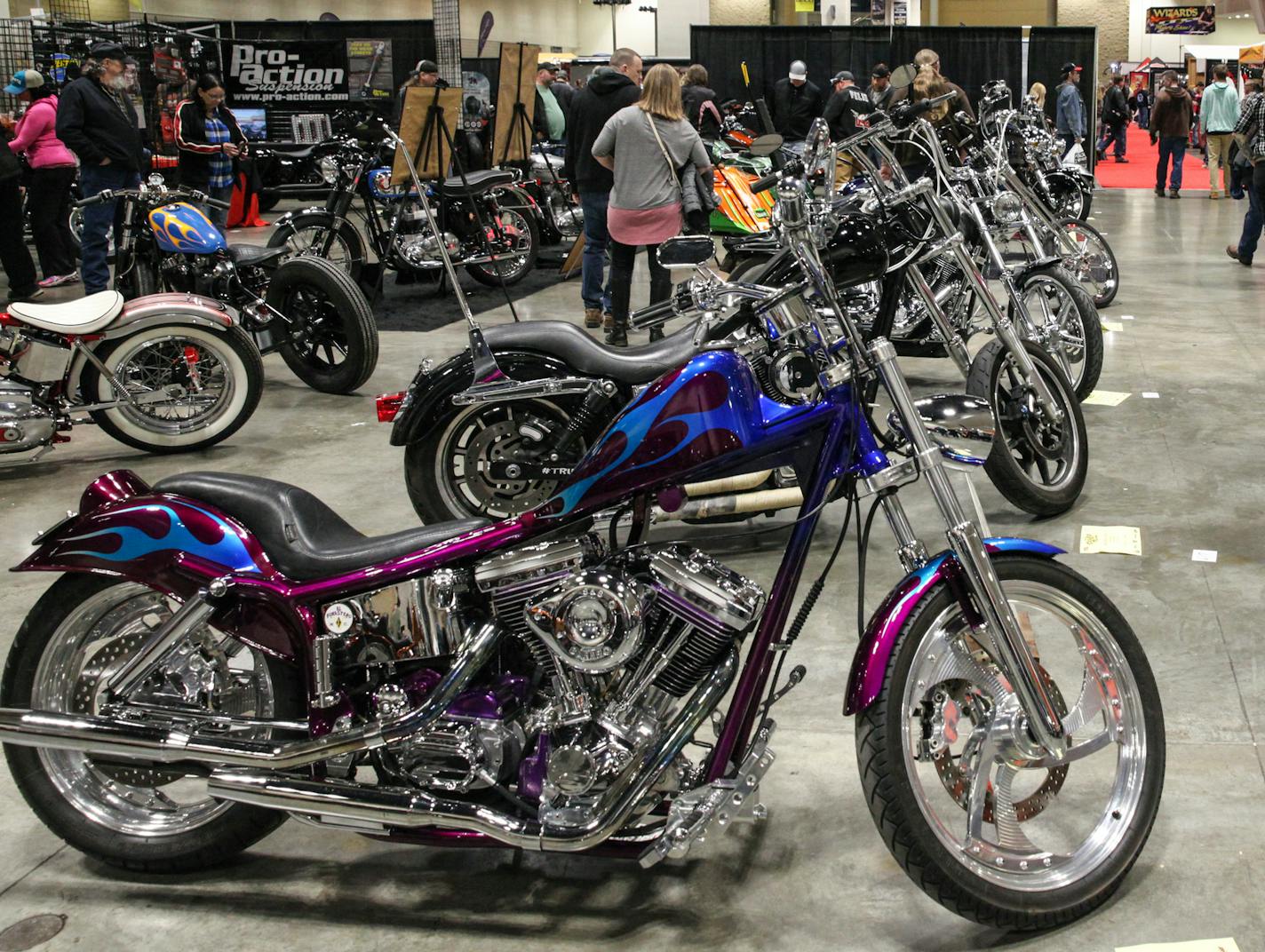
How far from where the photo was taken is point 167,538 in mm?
2615

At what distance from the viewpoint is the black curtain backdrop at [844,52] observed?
19438 millimetres

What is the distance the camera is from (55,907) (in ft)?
8.95

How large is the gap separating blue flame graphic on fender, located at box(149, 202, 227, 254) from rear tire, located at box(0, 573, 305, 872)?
487 centimetres

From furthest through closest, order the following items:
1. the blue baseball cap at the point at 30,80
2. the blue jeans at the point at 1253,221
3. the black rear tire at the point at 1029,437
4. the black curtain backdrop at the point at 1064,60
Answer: the black curtain backdrop at the point at 1064,60 → the blue jeans at the point at 1253,221 → the blue baseball cap at the point at 30,80 → the black rear tire at the point at 1029,437

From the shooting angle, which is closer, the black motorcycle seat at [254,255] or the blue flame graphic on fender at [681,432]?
the blue flame graphic on fender at [681,432]

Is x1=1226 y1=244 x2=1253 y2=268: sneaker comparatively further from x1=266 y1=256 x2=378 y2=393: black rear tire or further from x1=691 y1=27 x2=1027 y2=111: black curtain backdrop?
x1=691 y1=27 x2=1027 y2=111: black curtain backdrop

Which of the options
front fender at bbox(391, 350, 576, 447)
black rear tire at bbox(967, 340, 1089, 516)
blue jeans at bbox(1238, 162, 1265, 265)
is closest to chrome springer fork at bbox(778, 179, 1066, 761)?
front fender at bbox(391, 350, 576, 447)

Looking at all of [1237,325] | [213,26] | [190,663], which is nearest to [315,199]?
[213,26]

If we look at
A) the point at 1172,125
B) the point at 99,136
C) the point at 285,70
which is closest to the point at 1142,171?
the point at 1172,125

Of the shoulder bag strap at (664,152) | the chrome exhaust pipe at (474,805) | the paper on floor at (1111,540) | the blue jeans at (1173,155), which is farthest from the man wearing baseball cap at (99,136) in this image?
the blue jeans at (1173,155)

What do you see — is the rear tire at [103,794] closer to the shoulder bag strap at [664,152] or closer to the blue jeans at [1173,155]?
the shoulder bag strap at [664,152]

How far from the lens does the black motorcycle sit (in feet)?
29.9

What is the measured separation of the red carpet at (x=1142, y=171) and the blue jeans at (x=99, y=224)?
14.2 meters

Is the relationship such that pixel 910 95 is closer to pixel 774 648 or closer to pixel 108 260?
pixel 108 260
